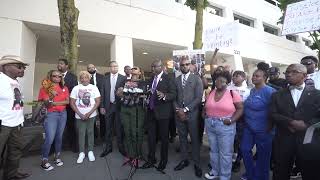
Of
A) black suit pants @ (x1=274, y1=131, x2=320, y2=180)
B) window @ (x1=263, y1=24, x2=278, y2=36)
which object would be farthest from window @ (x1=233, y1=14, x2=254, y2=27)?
black suit pants @ (x1=274, y1=131, x2=320, y2=180)

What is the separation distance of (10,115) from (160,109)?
2568 mm

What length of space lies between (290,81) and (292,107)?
1.17 feet

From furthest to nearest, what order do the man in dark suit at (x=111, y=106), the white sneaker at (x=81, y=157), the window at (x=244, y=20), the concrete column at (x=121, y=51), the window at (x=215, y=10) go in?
the window at (x=244, y=20)
the window at (x=215, y=10)
the concrete column at (x=121, y=51)
the man in dark suit at (x=111, y=106)
the white sneaker at (x=81, y=157)

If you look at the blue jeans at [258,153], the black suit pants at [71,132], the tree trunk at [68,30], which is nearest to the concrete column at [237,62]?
the tree trunk at [68,30]

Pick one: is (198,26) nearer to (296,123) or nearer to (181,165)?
(181,165)

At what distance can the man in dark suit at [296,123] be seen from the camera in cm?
345

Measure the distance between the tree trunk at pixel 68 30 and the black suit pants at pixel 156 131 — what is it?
2.68 metres

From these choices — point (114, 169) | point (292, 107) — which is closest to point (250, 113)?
point (292, 107)

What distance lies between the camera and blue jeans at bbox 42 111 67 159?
5.32m

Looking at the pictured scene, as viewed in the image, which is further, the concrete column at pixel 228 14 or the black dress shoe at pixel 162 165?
the concrete column at pixel 228 14

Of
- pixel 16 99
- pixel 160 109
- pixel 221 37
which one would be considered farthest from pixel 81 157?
pixel 221 37

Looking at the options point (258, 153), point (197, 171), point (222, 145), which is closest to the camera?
point (258, 153)

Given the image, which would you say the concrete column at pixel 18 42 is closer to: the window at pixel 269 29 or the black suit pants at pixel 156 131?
the black suit pants at pixel 156 131

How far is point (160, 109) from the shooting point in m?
5.27
